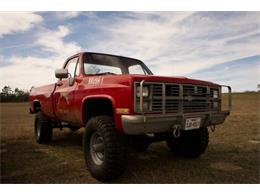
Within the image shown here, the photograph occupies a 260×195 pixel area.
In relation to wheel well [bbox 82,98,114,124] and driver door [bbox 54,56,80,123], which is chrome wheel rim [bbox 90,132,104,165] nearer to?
wheel well [bbox 82,98,114,124]

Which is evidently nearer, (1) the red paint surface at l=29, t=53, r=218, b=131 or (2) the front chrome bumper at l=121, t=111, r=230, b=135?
(2) the front chrome bumper at l=121, t=111, r=230, b=135

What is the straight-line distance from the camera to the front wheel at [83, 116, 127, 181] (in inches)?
136

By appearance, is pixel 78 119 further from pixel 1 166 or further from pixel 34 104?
pixel 34 104

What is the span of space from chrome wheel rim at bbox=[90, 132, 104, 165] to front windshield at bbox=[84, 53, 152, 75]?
1.30 m

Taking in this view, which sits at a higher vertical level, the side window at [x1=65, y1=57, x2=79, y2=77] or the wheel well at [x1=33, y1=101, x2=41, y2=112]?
the side window at [x1=65, y1=57, x2=79, y2=77]

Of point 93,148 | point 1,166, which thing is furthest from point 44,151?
point 93,148

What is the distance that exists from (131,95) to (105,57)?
209cm

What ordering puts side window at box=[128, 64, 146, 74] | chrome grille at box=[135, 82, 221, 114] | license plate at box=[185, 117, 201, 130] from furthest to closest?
side window at box=[128, 64, 146, 74] → license plate at box=[185, 117, 201, 130] → chrome grille at box=[135, 82, 221, 114]

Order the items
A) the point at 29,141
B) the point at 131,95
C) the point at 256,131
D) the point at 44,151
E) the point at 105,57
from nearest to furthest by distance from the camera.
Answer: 1. the point at 131,95
2. the point at 105,57
3. the point at 44,151
4. the point at 29,141
5. the point at 256,131

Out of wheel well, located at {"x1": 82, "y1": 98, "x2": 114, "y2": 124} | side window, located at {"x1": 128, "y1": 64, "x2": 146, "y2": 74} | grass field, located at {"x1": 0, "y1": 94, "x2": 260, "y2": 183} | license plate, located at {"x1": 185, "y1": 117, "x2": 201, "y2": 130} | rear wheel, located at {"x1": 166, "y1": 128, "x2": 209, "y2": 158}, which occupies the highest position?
side window, located at {"x1": 128, "y1": 64, "x2": 146, "y2": 74}

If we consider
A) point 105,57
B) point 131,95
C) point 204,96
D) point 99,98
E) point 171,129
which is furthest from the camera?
point 105,57

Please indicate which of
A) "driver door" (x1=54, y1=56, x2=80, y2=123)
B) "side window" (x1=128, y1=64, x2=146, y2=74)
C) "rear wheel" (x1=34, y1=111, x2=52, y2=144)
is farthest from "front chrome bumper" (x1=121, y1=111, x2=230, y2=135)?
"rear wheel" (x1=34, y1=111, x2=52, y2=144)

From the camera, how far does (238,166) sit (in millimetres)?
4395

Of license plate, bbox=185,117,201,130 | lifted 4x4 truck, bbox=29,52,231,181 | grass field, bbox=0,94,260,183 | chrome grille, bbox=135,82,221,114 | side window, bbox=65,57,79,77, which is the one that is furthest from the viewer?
side window, bbox=65,57,79,77
